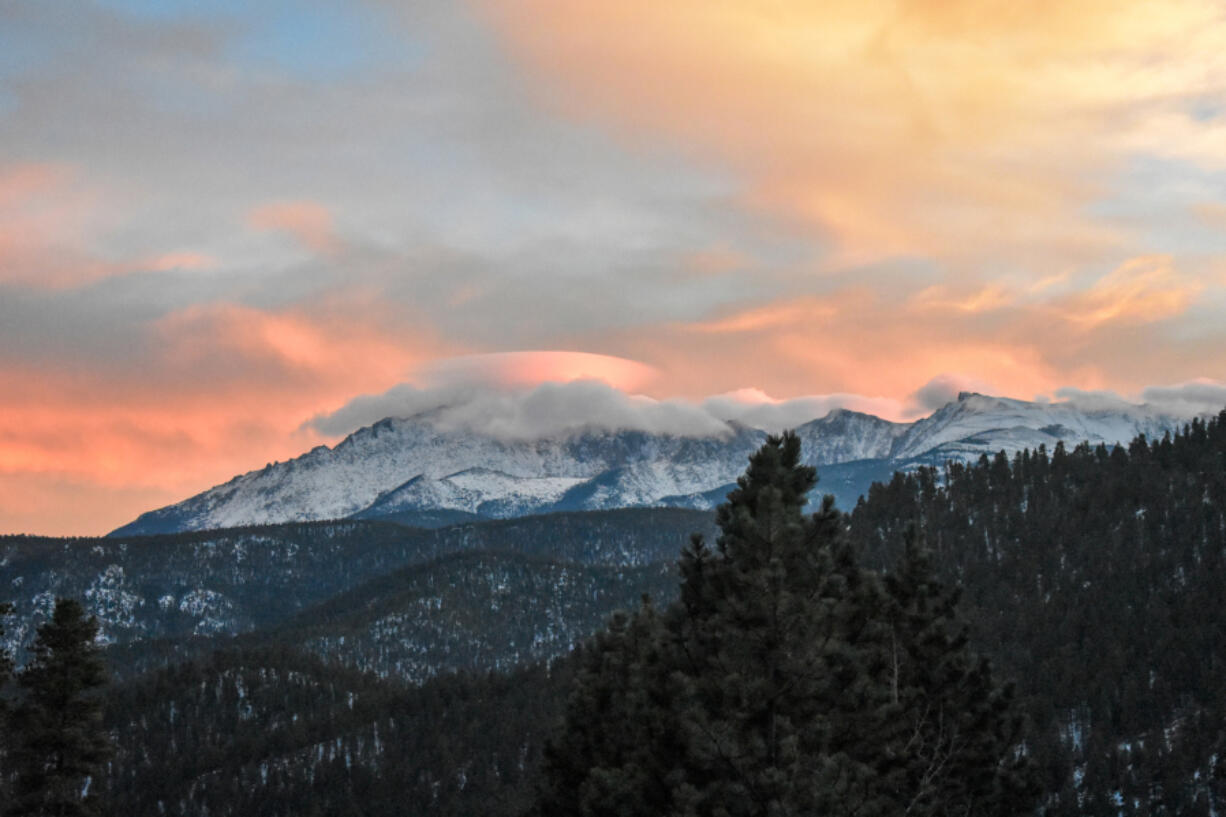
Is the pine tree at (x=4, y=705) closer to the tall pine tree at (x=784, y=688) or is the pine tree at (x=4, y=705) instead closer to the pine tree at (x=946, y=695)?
the tall pine tree at (x=784, y=688)

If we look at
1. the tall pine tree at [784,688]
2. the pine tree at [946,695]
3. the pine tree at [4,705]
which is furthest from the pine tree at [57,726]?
the pine tree at [946,695]

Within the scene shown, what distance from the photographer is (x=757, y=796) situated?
94.5 ft

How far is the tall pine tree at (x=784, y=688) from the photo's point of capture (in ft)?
96.0

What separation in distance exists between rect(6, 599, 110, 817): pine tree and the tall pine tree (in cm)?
2367

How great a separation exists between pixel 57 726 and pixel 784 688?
122ft

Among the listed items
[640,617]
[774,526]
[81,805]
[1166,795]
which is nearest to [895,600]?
[640,617]

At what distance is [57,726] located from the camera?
5041 centimetres

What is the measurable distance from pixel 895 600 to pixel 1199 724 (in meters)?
143

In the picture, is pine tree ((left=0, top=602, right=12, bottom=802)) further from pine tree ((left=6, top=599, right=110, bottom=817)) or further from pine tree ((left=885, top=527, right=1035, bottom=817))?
pine tree ((left=885, top=527, right=1035, bottom=817))

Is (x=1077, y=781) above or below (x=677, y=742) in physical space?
below

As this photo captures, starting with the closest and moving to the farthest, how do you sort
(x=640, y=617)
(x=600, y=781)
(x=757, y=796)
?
(x=757, y=796) < (x=600, y=781) < (x=640, y=617)

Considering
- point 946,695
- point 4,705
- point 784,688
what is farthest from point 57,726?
point 946,695

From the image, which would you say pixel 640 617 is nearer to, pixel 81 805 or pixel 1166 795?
pixel 81 805

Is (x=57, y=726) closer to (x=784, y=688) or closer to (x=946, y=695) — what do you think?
(x=784, y=688)
